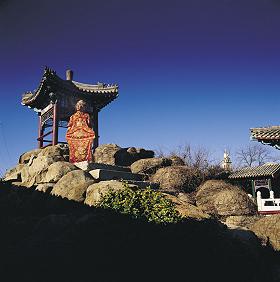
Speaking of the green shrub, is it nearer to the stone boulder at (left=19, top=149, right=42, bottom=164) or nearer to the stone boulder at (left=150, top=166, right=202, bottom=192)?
the stone boulder at (left=150, top=166, right=202, bottom=192)

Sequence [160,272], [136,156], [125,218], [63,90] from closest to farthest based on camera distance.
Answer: [160,272] < [125,218] < [136,156] < [63,90]

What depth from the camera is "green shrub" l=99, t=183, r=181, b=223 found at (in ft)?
26.1

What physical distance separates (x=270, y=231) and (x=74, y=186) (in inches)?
267

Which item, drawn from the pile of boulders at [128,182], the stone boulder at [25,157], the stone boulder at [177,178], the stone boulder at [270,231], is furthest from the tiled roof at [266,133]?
the stone boulder at [25,157]

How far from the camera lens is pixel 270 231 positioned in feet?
38.4

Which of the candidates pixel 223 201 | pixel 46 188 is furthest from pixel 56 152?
pixel 223 201

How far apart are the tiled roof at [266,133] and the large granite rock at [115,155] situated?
A: 26.8 ft

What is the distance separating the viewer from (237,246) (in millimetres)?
7430

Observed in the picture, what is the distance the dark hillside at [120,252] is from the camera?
4.82 metres

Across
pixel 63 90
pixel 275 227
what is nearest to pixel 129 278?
pixel 275 227

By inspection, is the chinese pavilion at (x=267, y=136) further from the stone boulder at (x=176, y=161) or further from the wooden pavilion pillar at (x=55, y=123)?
the wooden pavilion pillar at (x=55, y=123)

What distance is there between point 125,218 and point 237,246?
252cm

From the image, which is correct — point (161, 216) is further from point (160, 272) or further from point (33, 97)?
point (33, 97)

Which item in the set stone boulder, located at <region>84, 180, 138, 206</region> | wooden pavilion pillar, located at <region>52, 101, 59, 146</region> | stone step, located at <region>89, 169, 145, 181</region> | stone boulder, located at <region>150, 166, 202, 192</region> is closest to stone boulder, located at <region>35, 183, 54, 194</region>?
stone step, located at <region>89, 169, 145, 181</region>
